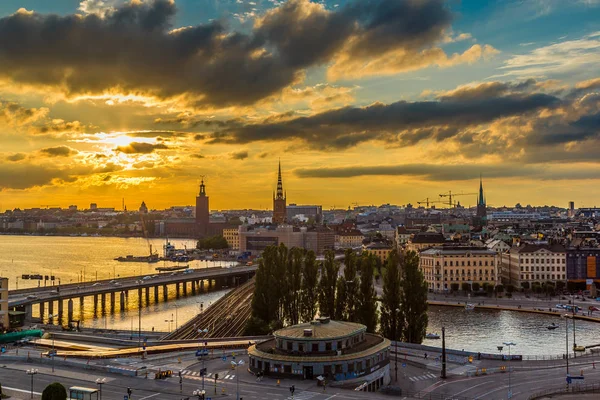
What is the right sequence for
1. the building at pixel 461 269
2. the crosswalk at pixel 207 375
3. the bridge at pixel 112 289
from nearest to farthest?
the crosswalk at pixel 207 375
the bridge at pixel 112 289
the building at pixel 461 269

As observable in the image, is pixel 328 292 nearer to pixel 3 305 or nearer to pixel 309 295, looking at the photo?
pixel 309 295

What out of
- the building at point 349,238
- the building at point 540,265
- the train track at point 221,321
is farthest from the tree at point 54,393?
the building at point 349,238

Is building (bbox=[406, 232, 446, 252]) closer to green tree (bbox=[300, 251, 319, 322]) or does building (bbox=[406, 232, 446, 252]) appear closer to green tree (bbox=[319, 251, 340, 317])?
green tree (bbox=[300, 251, 319, 322])

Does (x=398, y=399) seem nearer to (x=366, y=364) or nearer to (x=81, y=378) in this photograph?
(x=366, y=364)

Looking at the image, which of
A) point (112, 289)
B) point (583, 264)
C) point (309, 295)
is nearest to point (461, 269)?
point (583, 264)

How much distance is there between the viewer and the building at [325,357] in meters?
33.1

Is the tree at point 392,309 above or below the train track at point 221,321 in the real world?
above

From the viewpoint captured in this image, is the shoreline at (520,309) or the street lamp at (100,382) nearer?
the street lamp at (100,382)

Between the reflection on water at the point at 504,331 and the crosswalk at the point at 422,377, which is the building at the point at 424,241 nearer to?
the reflection on water at the point at 504,331

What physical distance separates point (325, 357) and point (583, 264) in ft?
221

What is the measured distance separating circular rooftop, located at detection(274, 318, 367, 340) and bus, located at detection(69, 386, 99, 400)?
33.7ft

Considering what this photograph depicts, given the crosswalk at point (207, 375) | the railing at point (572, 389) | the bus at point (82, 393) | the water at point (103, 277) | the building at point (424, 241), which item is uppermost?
the building at point (424, 241)

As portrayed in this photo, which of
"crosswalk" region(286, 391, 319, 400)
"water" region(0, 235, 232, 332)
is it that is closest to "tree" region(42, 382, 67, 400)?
"crosswalk" region(286, 391, 319, 400)

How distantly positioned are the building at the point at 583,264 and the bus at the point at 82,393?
75572mm
